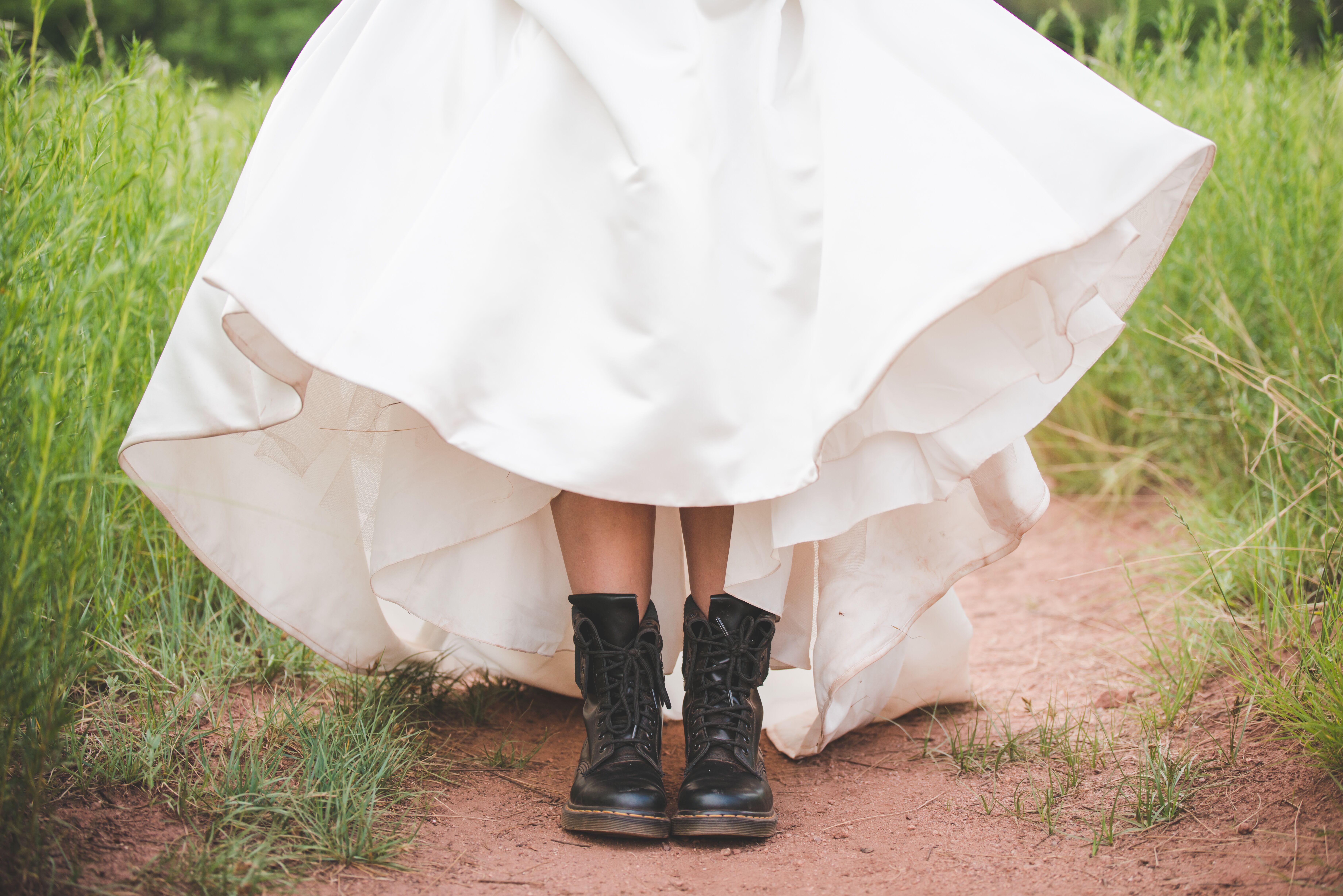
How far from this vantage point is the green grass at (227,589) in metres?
1.10

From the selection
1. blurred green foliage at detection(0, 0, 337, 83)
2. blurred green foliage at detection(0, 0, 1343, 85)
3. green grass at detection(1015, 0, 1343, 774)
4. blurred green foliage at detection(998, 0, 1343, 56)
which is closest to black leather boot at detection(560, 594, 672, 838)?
green grass at detection(1015, 0, 1343, 774)

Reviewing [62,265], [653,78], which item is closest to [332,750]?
[62,265]

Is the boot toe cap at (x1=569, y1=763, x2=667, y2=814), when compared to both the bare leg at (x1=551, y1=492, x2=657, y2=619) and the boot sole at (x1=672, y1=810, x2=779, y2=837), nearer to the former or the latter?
the boot sole at (x1=672, y1=810, x2=779, y2=837)

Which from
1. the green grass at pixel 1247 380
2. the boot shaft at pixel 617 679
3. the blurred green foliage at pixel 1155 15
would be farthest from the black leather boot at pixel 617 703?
the blurred green foliage at pixel 1155 15

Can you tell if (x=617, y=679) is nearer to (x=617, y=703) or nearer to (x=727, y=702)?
(x=617, y=703)

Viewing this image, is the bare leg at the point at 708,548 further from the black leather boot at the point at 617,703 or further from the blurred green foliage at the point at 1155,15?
the blurred green foliage at the point at 1155,15

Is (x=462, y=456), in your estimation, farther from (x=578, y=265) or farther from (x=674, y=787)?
(x=674, y=787)

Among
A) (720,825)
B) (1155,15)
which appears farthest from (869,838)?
(1155,15)

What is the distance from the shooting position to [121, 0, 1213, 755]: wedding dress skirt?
3.74 ft

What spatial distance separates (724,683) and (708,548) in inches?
7.7

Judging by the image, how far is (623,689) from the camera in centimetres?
134

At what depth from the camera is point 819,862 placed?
1265 millimetres

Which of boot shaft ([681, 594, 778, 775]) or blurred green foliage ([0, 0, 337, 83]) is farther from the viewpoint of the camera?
blurred green foliage ([0, 0, 337, 83])

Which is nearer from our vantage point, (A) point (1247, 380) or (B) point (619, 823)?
(B) point (619, 823)
